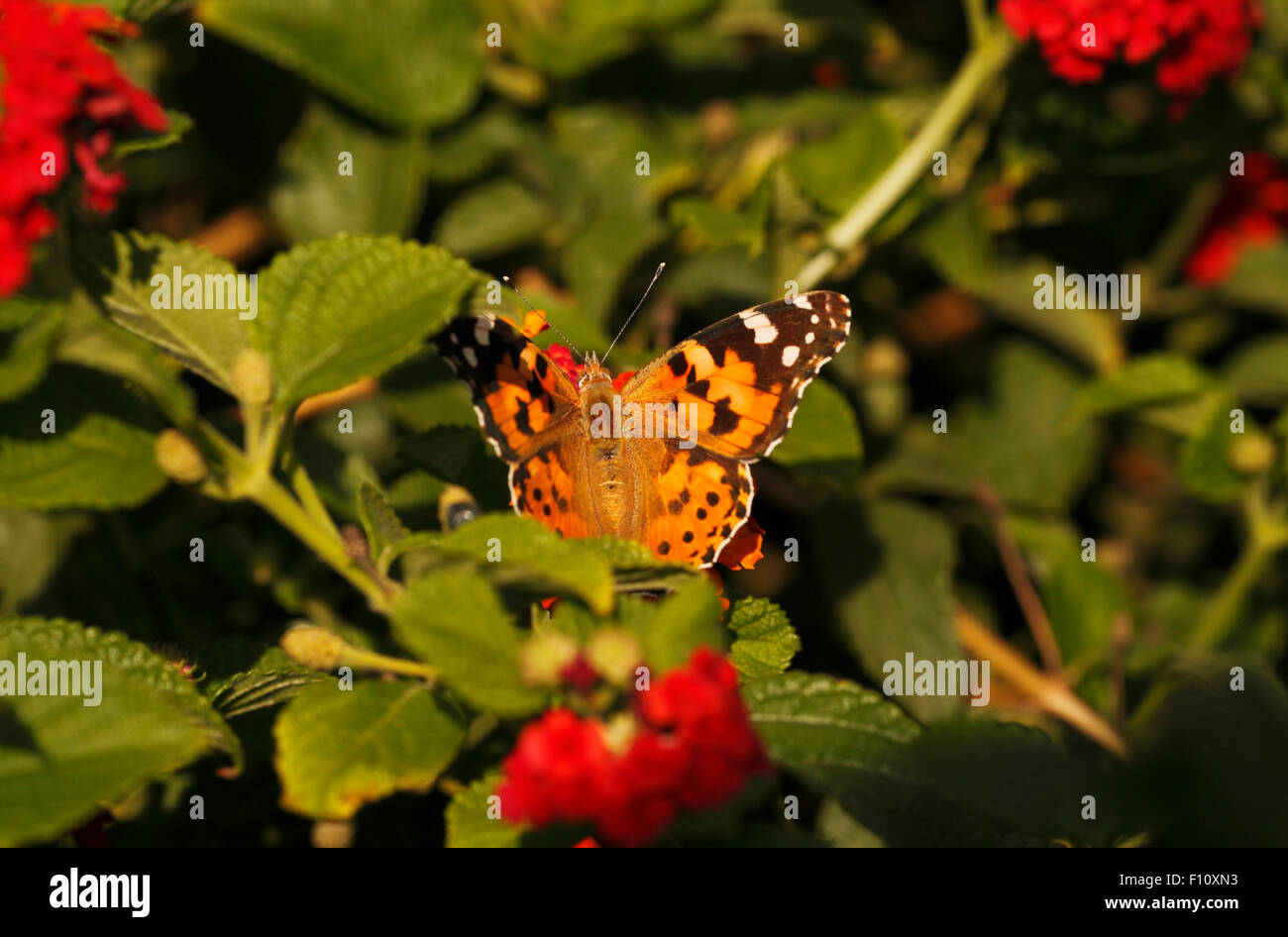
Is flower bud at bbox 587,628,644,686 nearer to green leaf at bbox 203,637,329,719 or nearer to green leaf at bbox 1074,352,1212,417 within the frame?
green leaf at bbox 203,637,329,719

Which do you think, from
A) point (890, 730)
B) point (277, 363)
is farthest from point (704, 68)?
point (890, 730)

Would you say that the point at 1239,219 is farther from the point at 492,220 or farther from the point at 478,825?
the point at 478,825

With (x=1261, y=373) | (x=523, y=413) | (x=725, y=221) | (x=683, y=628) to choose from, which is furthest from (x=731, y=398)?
(x=1261, y=373)

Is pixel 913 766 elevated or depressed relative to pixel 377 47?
depressed

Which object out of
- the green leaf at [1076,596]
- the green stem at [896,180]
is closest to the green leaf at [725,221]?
the green stem at [896,180]

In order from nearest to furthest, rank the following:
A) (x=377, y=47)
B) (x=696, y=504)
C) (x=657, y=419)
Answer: (x=696, y=504) → (x=657, y=419) → (x=377, y=47)
